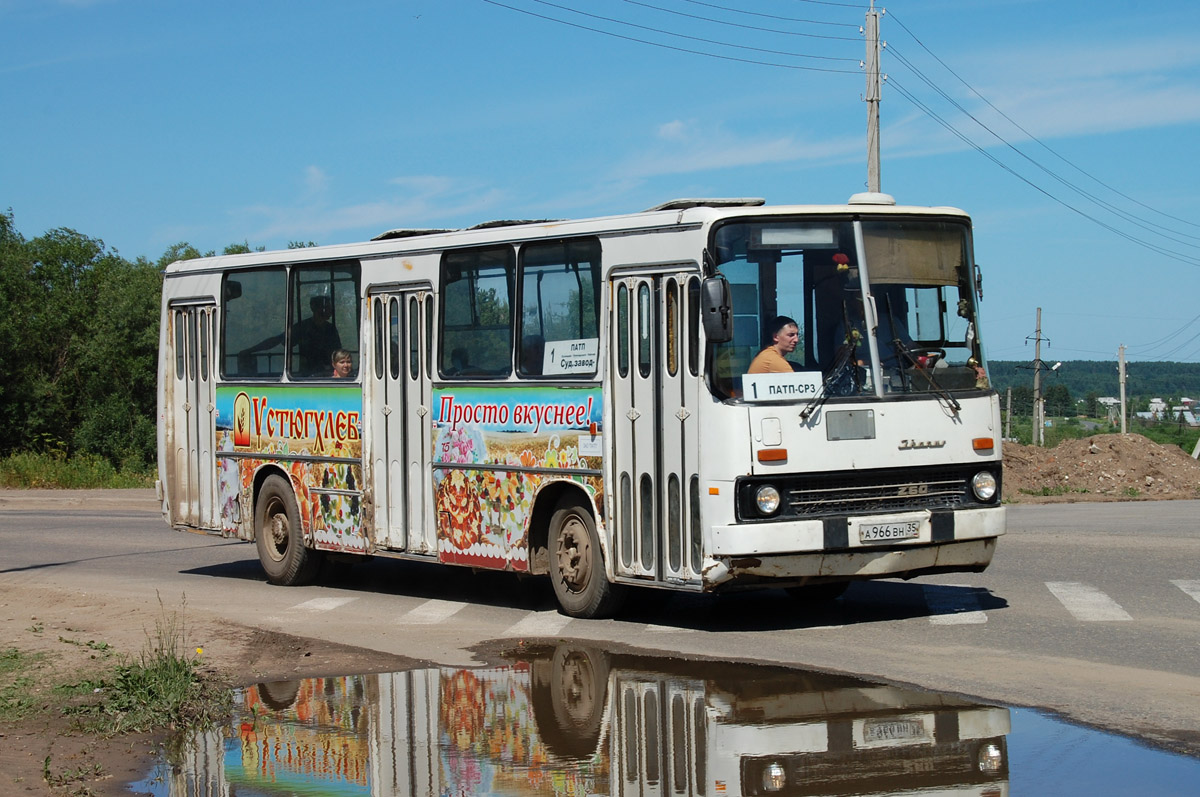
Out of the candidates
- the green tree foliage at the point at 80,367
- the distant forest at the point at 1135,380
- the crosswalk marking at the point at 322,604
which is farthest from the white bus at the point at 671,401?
the distant forest at the point at 1135,380

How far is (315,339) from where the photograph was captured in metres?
15.1

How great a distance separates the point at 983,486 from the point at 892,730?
3.98 meters

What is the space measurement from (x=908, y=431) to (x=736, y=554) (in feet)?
5.20

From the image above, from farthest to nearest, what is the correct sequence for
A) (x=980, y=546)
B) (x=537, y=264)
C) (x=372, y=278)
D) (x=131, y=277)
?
(x=131, y=277), (x=372, y=278), (x=537, y=264), (x=980, y=546)

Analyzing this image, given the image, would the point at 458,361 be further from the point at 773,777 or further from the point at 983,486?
the point at 773,777

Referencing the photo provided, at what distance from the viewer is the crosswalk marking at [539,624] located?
11664 mm

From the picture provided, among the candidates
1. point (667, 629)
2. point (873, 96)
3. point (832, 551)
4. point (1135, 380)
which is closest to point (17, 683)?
point (667, 629)

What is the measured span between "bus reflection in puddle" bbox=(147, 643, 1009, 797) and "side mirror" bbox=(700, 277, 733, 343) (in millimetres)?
2266

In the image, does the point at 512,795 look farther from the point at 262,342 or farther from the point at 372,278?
the point at 262,342

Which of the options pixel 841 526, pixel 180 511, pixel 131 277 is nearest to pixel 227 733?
Result: pixel 841 526

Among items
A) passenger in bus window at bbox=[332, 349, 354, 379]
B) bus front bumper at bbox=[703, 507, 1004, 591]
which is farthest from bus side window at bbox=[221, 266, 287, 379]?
bus front bumper at bbox=[703, 507, 1004, 591]

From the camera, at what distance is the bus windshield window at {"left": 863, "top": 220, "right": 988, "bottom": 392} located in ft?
36.5

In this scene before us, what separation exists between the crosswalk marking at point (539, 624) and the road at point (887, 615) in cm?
3

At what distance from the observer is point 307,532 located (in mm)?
15273
